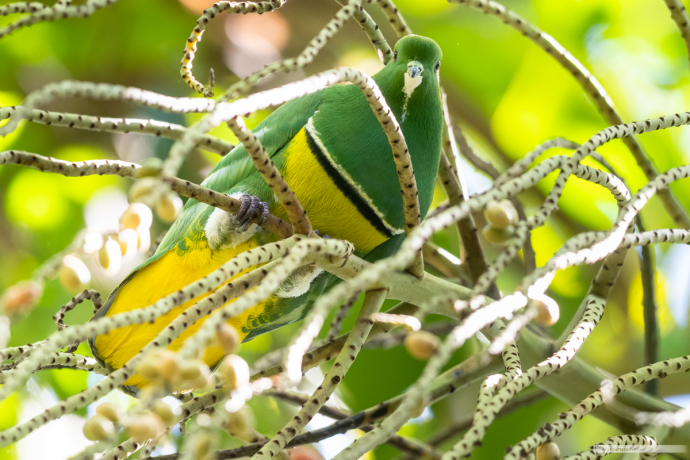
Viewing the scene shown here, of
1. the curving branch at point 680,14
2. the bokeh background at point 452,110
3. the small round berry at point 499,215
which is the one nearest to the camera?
the small round berry at point 499,215

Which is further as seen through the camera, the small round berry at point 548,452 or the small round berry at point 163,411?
the small round berry at point 548,452

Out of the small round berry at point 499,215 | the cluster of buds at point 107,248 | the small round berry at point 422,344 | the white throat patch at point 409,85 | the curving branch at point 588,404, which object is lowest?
the curving branch at point 588,404

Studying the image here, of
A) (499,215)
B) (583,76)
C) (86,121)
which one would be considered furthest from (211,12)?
(583,76)

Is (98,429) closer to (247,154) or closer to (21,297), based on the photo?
(21,297)

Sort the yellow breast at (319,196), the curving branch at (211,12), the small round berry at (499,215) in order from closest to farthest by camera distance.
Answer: the small round berry at (499,215)
the curving branch at (211,12)
the yellow breast at (319,196)

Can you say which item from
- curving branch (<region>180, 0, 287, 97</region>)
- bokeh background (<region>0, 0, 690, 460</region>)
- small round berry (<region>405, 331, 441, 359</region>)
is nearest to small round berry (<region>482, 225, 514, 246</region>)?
small round berry (<region>405, 331, 441, 359</region>)

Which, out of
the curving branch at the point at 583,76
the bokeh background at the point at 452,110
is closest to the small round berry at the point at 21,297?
the curving branch at the point at 583,76

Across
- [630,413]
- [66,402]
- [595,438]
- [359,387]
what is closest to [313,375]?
[359,387]

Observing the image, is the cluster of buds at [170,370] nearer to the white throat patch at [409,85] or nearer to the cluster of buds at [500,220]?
the cluster of buds at [500,220]
